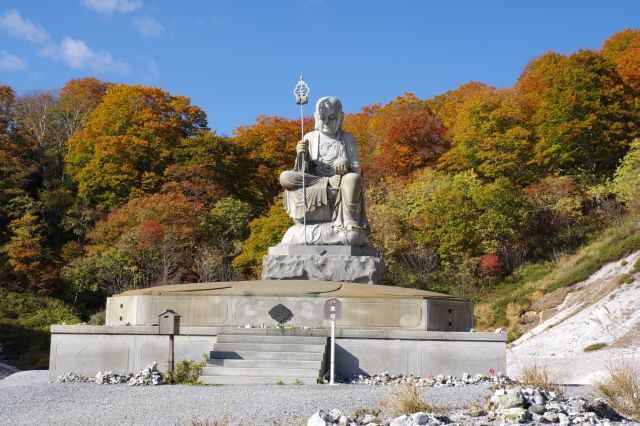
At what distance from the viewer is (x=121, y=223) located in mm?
36312

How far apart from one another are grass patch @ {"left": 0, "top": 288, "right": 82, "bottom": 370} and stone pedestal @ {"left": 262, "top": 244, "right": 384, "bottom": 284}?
42.1 feet

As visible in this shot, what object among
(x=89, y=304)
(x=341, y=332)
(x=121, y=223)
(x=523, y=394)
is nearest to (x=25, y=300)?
(x=89, y=304)

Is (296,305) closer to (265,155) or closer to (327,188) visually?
(327,188)

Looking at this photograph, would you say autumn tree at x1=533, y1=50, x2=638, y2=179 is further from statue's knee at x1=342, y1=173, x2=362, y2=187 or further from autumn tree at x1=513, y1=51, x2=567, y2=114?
statue's knee at x1=342, y1=173, x2=362, y2=187

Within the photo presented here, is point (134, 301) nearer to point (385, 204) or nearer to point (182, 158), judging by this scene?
point (385, 204)

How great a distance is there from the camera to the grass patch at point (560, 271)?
31078 mm

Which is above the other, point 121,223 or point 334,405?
point 121,223

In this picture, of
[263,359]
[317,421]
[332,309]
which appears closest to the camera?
[317,421]

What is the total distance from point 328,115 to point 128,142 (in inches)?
1021

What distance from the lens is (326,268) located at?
1641cm

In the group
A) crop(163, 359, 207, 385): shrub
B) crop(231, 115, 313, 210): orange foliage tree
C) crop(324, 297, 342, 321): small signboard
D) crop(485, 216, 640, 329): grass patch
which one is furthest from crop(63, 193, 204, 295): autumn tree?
crop(324, 297, 342, 321): small signboard

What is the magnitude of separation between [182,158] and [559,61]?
21.6 metres

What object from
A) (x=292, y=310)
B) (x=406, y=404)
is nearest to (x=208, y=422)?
(x=406, y=404)

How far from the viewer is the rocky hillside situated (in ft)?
75.7
